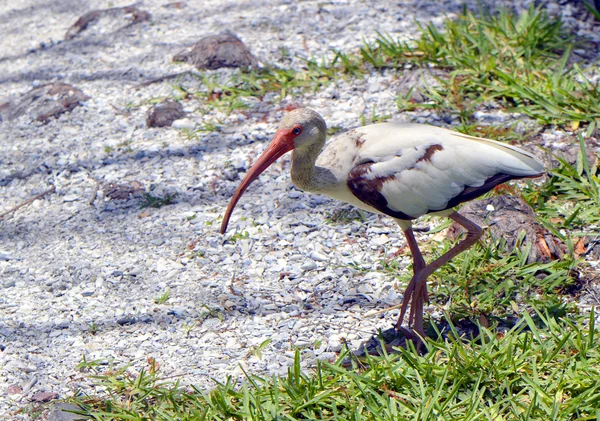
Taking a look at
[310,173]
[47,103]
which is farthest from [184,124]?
[310,173]

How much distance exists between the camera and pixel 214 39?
19.6 feet

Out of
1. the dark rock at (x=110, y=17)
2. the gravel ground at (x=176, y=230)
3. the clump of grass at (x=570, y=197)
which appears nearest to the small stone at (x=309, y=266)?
the gravel ground at (x=176, y=230)

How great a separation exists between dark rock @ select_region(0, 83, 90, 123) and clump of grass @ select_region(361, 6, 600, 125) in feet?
7.17

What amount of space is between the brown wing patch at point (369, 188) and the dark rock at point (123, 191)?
1.76 m

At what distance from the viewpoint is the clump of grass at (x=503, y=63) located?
4.87 m

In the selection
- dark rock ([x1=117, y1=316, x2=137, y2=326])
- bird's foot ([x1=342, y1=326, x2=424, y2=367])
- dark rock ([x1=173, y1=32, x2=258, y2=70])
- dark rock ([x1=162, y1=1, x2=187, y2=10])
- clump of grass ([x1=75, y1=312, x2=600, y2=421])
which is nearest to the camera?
clump of grass ([x1=75, y1=312, x2=600, y2=421])

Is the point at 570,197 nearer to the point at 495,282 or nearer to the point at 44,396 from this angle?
the point at 495,282

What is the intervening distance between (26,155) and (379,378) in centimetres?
324

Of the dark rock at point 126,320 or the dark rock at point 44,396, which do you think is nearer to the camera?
the dark rock at point 44,396

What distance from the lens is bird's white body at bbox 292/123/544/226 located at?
3449 mm

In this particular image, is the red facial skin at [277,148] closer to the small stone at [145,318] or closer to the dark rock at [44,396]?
the small stone at [145,318]

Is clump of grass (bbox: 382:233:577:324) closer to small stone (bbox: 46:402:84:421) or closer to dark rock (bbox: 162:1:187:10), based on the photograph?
small stone (bbox: 46:402:84:421)

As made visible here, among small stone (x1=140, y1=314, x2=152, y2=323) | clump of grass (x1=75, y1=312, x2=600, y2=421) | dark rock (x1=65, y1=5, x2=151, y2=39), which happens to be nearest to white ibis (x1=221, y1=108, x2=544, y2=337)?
clump of grass (x1=75, y1=312, x2=600, y2=421)

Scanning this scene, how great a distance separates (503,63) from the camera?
207 inches
